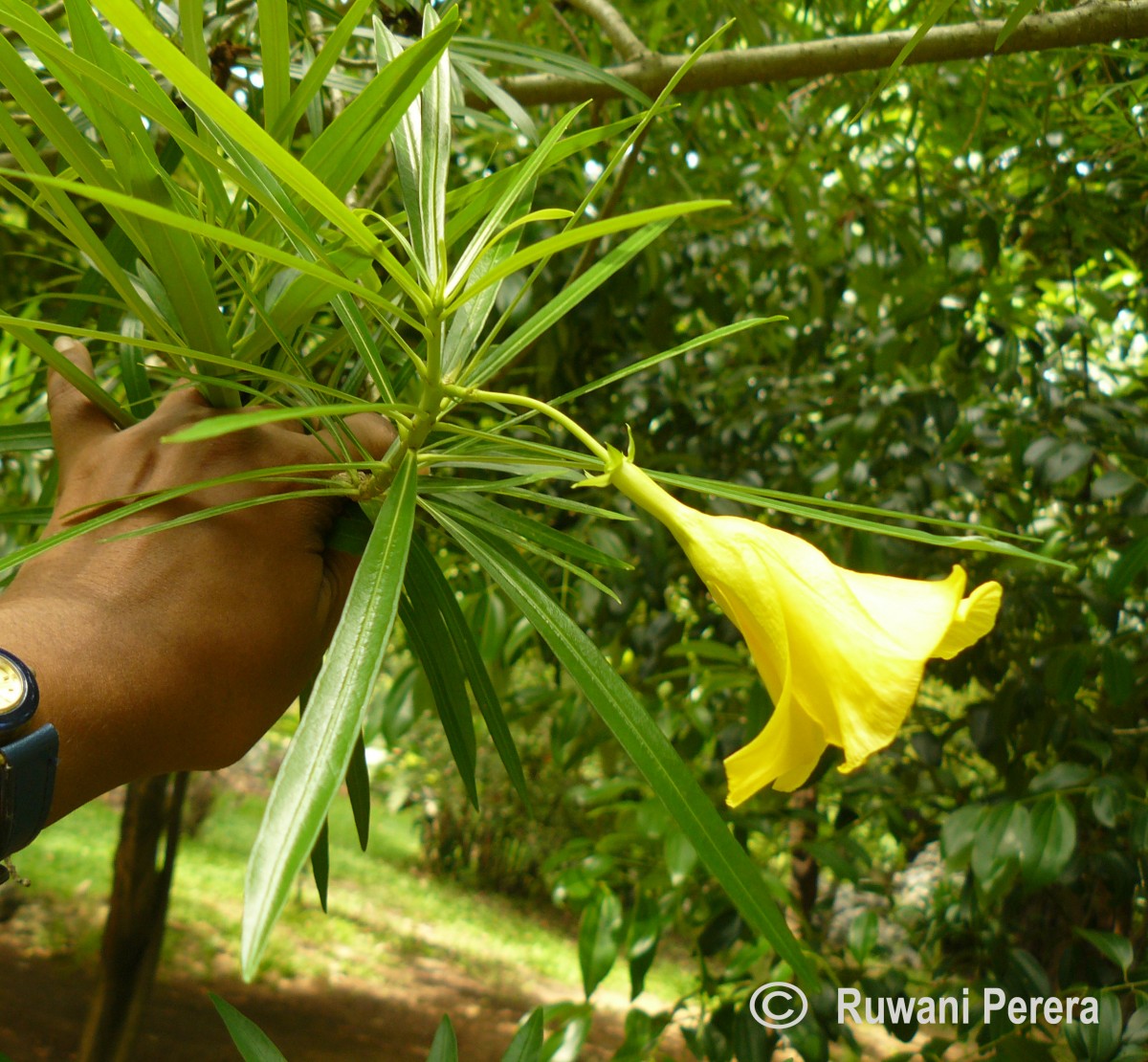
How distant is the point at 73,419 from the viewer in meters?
0.47

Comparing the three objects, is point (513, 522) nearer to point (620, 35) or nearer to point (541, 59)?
point (541, 59)

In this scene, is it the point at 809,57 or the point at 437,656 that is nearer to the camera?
the point at 437,656

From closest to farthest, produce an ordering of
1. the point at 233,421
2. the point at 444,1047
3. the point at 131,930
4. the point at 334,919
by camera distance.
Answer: the point at 233,421, the point at 444,1047, the point at 131,930, the point at 334,919

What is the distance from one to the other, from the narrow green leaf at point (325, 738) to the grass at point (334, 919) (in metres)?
3.14

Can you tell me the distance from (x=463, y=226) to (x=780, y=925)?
334 mm

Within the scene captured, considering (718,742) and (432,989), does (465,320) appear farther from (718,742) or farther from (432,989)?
(432,989)

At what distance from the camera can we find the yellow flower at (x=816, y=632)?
0.32m

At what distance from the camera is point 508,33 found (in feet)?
3.23

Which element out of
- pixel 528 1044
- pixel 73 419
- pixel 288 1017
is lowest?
pixel 288 1017

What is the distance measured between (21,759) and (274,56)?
30 cm

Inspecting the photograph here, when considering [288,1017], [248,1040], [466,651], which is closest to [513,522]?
[466,651]

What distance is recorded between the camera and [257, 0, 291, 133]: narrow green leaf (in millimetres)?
365

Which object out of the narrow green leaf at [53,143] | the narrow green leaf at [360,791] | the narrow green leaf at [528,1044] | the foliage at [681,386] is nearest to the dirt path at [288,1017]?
the foliage at [681,386]

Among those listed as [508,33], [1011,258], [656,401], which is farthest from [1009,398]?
[508,33]
